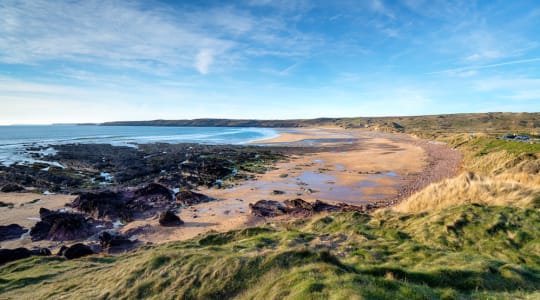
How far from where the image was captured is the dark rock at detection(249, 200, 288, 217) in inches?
709

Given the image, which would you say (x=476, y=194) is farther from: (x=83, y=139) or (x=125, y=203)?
(x=83, y=139)

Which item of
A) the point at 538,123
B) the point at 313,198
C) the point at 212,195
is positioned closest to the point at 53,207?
the point at 212,195

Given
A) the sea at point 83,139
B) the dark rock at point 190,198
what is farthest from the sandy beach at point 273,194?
the sea at point 83,139

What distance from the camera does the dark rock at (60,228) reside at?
14.8 metres

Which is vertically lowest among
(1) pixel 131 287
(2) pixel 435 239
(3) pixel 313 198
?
(3) pixel 313 198

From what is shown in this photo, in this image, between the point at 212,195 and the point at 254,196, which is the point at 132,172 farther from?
the point at 254,196

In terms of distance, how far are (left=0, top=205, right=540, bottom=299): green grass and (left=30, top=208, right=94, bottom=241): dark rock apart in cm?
516

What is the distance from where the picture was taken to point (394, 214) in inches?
565

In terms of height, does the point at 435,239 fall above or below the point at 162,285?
below

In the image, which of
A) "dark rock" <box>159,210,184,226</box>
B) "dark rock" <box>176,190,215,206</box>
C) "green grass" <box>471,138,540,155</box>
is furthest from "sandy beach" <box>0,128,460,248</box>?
"green grass" <box>471,138,540,155</box>

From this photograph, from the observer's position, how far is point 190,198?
21703 mm

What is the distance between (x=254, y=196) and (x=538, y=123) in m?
128

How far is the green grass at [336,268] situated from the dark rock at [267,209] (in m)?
6.21

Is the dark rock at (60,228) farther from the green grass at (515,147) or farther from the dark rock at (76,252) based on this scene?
the green grass at (515,147)
